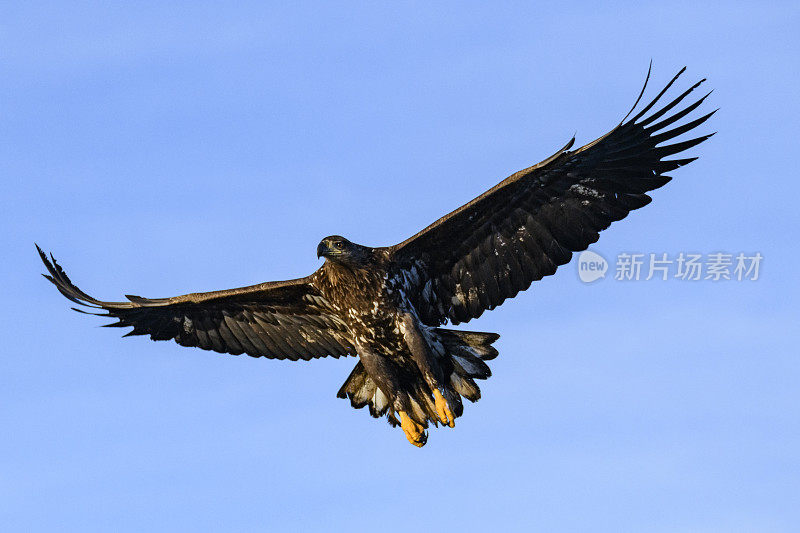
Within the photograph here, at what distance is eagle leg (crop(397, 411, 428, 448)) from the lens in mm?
14148

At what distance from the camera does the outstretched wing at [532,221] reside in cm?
1369

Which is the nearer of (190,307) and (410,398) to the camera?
(410,398)

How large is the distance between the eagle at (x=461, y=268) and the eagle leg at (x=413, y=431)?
0.01m

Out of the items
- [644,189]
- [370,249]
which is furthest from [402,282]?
[644,189]

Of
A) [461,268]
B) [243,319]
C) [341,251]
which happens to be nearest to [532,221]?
[461,268]

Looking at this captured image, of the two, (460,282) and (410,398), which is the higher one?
(460,282)

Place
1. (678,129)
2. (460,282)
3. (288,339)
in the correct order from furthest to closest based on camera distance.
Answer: (288,339)
(460,282)
(678,129)

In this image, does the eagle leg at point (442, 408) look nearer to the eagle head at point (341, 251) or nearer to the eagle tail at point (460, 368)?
the eagle tail at point (460, 368)

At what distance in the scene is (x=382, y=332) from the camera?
557 inches

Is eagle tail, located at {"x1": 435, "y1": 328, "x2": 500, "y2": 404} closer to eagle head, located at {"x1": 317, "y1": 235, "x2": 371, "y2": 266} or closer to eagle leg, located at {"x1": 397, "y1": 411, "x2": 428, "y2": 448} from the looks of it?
eagle leg, located at {"x1": 397, "y1": 411, "x2": 428, "y2": 448}

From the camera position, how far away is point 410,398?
47.0ft

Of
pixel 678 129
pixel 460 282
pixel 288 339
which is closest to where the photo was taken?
pixel 678 129

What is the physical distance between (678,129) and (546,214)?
148 cm

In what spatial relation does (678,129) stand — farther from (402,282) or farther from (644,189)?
(402,282)
